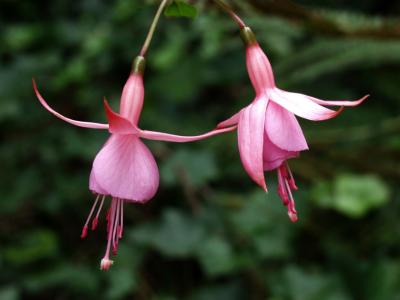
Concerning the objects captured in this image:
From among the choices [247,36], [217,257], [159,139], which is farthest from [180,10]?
[217,257]

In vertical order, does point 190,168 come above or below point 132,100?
below

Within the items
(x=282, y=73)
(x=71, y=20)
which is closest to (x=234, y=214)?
(x=282, y=73)

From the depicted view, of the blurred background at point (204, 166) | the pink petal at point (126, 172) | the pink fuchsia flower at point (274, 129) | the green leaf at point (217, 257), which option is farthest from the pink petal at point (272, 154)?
the green leaf at point (217, 257)

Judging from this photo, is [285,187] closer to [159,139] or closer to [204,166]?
[159,139]

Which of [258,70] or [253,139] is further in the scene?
[258,70]

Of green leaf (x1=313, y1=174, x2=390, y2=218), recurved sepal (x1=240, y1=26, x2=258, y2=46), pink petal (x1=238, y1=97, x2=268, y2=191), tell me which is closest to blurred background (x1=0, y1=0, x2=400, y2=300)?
green leaf (x1=313, y1=174, x2=390, y2=218)

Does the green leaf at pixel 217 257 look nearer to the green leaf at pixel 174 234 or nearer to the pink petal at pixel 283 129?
the green leaf at pixel 174 234
